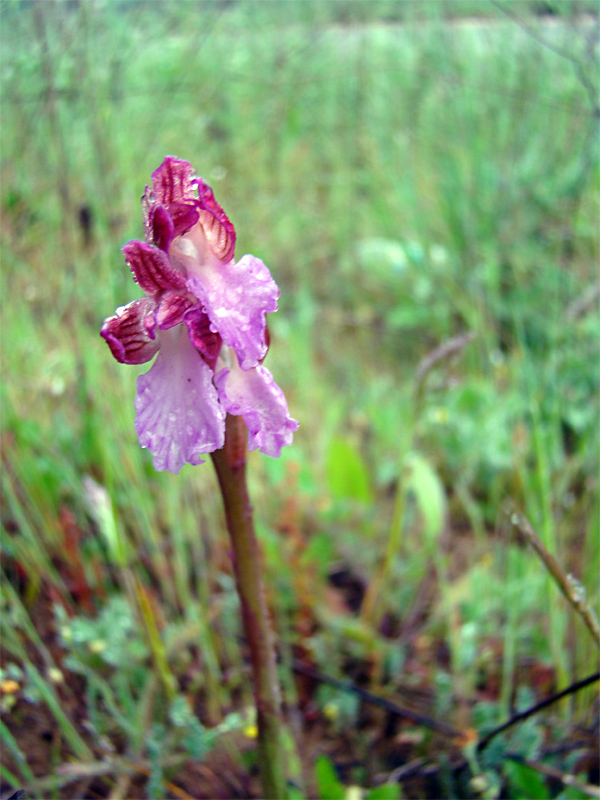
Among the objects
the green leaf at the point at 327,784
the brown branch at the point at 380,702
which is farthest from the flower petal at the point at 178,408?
the brown branch at the point at 380,702

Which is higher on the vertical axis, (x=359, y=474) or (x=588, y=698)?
(x=359, y=474)

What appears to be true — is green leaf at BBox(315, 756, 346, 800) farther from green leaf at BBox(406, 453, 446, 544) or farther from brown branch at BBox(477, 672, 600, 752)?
green leaf at BBox(406, 453, 446, 544)

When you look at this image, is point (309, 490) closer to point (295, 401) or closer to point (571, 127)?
point (295, 401)

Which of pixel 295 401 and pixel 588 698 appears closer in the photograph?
pixel 588 698

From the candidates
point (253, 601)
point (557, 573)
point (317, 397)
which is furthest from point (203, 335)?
point (317, 397)

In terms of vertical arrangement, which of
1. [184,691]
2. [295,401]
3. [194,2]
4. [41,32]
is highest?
[194,2]

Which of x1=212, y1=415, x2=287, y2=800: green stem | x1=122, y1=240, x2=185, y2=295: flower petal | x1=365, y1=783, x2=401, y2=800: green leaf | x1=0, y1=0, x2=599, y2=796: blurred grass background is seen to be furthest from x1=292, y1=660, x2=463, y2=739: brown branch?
x1=122, y1=240, x2=185, y2=295: flower petal

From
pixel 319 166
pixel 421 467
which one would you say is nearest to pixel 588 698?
pixel 421 467
